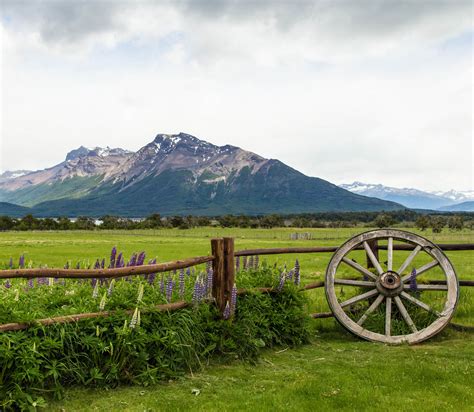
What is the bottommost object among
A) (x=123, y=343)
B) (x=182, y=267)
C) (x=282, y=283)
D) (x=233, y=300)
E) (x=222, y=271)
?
(x=123, y=343)

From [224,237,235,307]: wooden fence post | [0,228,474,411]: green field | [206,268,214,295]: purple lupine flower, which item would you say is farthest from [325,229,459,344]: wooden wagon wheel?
[206,268,214,295]: purple lupine flower

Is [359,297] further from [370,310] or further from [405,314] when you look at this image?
[405,314]

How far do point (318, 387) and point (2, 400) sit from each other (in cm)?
350

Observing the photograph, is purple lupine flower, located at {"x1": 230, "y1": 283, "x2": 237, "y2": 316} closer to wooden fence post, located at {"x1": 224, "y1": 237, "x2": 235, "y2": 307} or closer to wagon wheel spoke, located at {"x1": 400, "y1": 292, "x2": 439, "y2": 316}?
wooden fence post, located at {"x1": 224, "y1": 237, "x2": 235, "y2": 307}

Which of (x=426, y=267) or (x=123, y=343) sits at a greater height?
(x=426, y=267)

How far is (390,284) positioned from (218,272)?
3.12 meters

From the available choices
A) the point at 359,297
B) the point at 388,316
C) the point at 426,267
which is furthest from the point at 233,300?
the point at 426,267

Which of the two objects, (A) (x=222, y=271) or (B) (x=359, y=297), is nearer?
(A) (x=222, y=271)

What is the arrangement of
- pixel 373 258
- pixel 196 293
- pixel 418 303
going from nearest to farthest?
pixel 196 293 < pixel 418 303 < pixel 373 258

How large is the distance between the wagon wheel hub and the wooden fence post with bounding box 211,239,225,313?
2.92m

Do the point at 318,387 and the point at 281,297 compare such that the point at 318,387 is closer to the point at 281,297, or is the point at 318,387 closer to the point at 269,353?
the point at 269,353

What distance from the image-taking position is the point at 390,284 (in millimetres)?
7930

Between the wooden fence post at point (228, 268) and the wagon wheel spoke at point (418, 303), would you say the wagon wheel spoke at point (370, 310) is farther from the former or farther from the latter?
the wooden fence post at point (228, 268)

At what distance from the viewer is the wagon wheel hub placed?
790 cm
